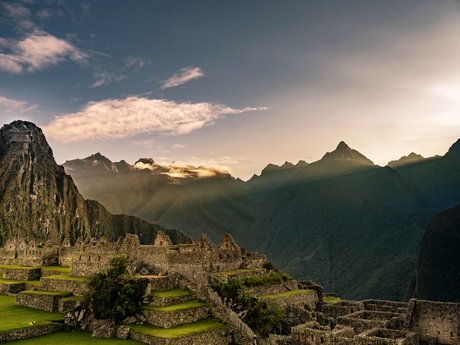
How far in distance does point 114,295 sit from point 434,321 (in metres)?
24.1

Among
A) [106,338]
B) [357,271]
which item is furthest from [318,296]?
[357,271]

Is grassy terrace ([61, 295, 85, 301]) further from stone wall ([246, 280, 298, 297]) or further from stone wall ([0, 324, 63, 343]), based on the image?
stone wall ([246, 280, 298, 297])

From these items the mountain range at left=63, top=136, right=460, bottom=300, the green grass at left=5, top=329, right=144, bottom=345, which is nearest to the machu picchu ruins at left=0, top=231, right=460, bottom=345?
the green grass at left=5, top=329, right=144, bottom=345

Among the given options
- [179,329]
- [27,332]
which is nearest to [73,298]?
[27,332]

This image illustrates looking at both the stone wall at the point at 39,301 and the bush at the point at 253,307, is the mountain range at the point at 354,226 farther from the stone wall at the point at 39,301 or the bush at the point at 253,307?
the stone wall at the point at 39,301

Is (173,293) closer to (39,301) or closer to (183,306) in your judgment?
(183,306)

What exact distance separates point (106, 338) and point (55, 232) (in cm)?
19081

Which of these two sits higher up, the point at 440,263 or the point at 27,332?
the point at 27,332

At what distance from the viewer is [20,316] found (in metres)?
29.7

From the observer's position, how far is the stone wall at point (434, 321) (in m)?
28.5

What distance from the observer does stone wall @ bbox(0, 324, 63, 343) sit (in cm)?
2505

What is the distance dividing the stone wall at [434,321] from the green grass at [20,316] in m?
26.6

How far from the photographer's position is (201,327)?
88.8 feet

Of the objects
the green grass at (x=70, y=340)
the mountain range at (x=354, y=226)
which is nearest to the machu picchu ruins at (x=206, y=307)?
the green grass at (x=70, y=340)
